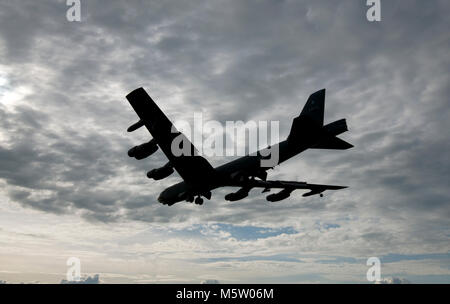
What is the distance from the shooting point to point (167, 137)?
34750 mm

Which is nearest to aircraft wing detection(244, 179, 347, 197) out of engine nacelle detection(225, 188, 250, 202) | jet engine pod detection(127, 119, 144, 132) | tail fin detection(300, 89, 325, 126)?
engine nacelle detection(225, 188, 250, 202)

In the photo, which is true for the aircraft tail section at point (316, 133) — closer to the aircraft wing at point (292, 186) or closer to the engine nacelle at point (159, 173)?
the aircraft wing at point (292, 186)

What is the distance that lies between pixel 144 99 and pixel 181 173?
30.3 ft

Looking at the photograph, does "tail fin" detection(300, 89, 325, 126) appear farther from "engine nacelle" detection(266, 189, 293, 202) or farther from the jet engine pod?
→ the jet engine pod

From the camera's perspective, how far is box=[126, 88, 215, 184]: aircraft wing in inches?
1261

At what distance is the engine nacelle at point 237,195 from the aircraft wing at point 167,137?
2841 mm

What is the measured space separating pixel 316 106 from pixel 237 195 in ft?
41.7

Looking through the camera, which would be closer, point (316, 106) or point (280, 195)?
point (316, 106)

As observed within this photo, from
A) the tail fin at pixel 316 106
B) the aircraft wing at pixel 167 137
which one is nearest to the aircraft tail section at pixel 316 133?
the tail fin at pixel 316 106

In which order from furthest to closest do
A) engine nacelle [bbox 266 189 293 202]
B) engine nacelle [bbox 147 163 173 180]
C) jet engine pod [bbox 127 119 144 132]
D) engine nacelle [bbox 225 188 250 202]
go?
engine nacelle [bbox 266 189 293 202], engine nacelle [bbox 225 188 250 202], engine nacelle [bbox 147 163 173 180], jet engine pod [bbox 127 119 144 132]

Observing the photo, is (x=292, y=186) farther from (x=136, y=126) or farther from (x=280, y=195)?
(x=136, y=126)

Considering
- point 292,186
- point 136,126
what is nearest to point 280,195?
point 292,186

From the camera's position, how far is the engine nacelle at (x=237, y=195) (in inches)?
1517
